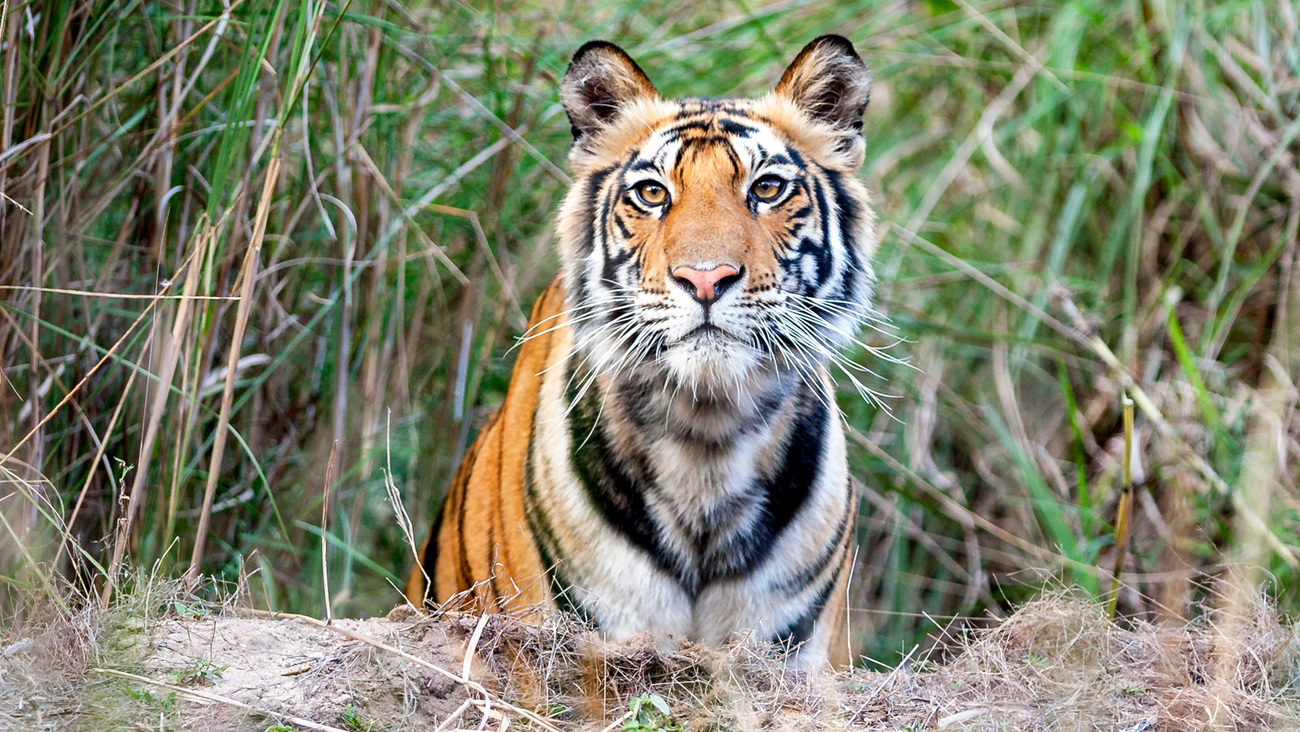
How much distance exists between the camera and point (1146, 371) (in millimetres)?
4262

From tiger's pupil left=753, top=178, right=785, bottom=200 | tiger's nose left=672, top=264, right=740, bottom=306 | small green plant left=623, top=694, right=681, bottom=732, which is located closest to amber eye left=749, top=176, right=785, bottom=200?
tiger's pupil left=753, top=178, right=785, bottom=200

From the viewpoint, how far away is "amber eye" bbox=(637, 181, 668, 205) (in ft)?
8.31

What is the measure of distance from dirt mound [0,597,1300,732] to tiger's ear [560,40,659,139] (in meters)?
1.31

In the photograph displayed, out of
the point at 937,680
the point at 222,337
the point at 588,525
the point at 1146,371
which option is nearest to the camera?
the point at 937,680

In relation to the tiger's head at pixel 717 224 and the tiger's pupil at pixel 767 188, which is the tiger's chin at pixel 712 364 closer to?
the tiger's head at pixel 717 224

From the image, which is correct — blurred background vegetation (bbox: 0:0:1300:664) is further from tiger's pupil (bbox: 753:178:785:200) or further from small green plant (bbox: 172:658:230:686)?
tiger's pupil (bbox: 753:178:785:200)

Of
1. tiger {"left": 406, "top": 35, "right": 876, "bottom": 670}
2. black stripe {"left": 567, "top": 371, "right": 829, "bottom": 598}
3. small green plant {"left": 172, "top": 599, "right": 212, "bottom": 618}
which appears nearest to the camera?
small green plant {"left": 172, "top": 599, "right": 212, "bottom": 618}

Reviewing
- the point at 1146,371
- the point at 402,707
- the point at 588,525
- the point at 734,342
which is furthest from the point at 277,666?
the point at 1146,371

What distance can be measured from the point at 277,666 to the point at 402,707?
0.75ft

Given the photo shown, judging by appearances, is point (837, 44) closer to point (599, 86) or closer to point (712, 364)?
point (599, 86)

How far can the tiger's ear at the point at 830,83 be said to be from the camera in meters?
2.75

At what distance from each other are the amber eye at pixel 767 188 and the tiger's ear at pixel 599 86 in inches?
16.3

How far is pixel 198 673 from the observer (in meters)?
1.77

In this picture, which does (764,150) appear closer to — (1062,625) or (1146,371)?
(1062,625)
